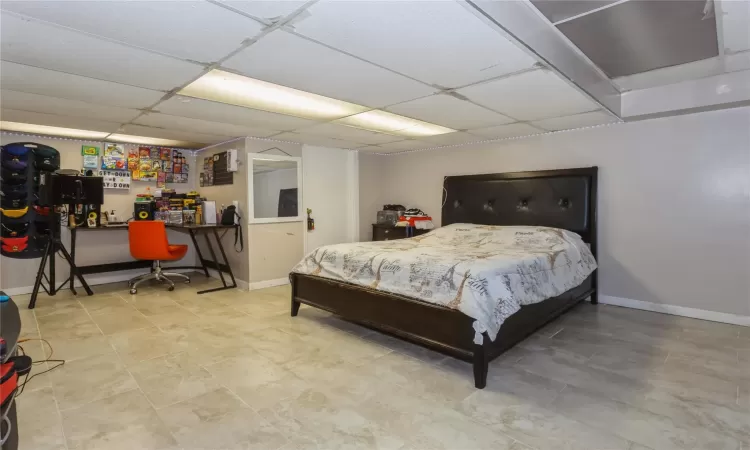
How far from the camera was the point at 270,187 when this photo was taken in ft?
16.8

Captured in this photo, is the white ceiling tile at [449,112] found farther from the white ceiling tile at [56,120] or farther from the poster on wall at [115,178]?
the poster on wall at [115,178]

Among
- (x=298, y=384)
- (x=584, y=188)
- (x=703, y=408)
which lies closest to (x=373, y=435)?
(x=298, y=384)

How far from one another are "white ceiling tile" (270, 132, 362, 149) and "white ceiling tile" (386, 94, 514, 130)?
1624 millimetres

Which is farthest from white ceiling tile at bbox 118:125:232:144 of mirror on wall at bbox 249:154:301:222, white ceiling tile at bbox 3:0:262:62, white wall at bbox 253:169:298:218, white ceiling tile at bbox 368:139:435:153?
white ceiling tile at bbox 3:0:262:62

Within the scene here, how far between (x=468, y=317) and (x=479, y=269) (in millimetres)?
325

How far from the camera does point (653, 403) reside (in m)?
2.10

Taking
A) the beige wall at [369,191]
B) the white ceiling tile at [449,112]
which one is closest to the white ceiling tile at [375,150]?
the beige wall at [369,191]

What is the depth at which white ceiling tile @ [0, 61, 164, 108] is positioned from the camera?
2.45 meters

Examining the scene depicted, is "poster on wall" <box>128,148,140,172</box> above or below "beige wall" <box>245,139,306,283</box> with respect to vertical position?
above

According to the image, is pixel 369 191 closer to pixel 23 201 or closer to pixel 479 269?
pixel 479 269

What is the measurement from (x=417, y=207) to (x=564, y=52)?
3.51 metres

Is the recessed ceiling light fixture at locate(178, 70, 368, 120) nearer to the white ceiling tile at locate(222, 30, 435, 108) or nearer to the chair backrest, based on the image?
the white ceiling tile at locate(222, 30, 435, 108)

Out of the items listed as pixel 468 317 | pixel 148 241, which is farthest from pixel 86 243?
pixel 468 317

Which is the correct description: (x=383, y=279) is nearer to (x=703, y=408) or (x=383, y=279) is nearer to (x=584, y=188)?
(x=703, y=408)
